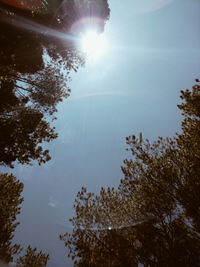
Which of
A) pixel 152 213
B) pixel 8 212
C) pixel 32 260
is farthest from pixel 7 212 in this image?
pixel 152 213

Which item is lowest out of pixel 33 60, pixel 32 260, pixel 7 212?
pixel 32 260

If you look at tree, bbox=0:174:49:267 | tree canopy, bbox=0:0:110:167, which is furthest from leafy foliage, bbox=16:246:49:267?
tree canopy, bbox=0:0:110:167

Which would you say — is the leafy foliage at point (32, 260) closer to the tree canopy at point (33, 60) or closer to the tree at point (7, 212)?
the tree at point (7, 212)

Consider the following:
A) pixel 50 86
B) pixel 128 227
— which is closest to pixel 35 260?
pixel 128 227

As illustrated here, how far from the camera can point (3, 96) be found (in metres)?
12.8

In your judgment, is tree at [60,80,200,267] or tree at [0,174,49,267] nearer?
tree at [60,80,200,267]

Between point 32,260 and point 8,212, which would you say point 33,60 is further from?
point 32,260

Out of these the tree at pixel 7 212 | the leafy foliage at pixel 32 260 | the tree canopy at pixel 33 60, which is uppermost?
the tree canopy at pixel 33 60

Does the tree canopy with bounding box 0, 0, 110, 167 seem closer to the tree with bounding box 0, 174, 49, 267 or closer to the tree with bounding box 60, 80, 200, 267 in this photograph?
the tree with bounding box 0, 174, 49, 267

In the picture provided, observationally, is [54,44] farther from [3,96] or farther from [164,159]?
[164,159]

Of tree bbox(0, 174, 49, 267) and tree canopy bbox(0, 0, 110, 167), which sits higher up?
tree canopy bbox(0, 0, 110, 167)

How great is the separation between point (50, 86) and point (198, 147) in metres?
14.4

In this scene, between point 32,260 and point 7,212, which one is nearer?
point 7,212

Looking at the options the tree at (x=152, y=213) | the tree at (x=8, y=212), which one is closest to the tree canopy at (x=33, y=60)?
the tree at (x=8, y=212)
